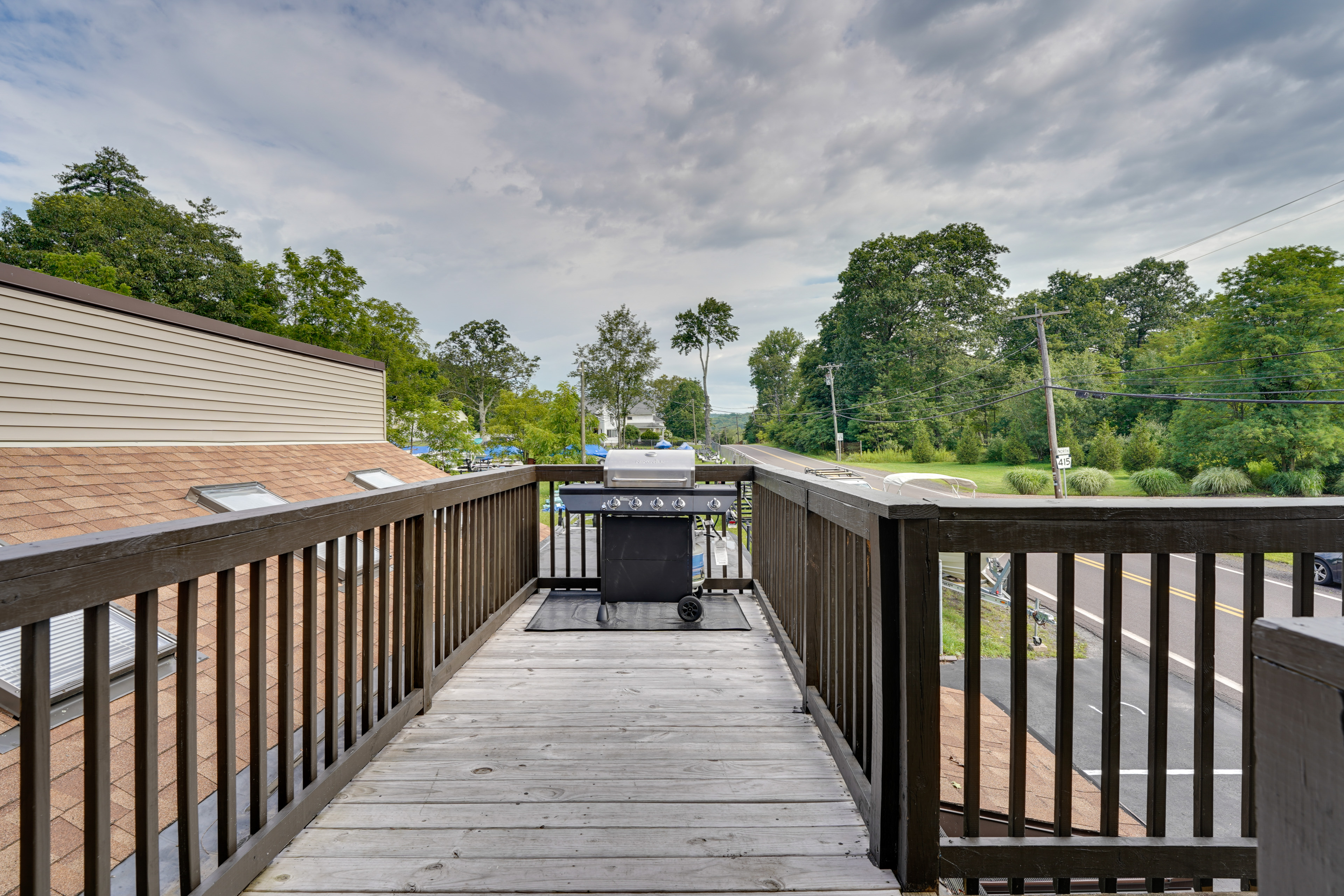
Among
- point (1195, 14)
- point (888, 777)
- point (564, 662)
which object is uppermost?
point (1195, 14)

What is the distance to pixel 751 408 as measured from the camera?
5391 cm

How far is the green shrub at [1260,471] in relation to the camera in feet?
53.9

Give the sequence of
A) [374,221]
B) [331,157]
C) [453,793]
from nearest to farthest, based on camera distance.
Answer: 1. [453,793]
2. [331,157]
3. [374,221]

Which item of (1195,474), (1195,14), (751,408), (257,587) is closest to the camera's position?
(257,587)

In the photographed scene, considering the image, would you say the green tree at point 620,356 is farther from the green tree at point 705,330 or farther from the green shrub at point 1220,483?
the green shrub at point 1220,483

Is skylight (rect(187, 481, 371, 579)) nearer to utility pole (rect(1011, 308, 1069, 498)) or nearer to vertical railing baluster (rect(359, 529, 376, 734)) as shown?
vertical railing baluster (rect(359, 529, 376, 734))

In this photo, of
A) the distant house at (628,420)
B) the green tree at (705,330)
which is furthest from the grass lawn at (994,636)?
the green tree at (705,330)

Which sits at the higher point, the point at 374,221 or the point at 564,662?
the point at 374,221

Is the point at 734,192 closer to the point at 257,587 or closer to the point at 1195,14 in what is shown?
the point at 1195,14

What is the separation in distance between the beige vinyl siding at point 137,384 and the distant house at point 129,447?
0.5 inches

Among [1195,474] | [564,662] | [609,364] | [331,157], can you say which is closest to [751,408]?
[609,364]

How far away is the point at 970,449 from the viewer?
91.6 ft

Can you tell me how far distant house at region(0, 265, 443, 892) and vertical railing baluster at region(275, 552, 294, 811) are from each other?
28 centimetres

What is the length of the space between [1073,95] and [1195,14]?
567cm
